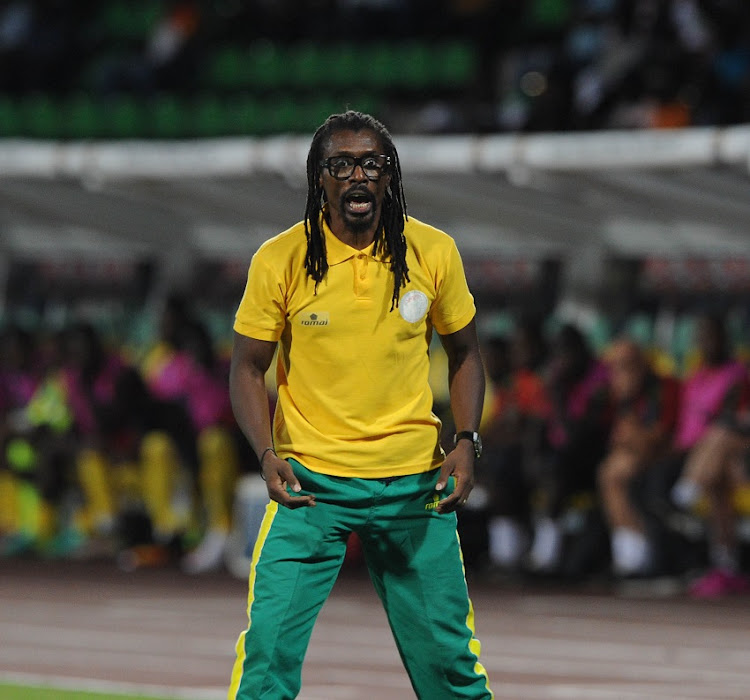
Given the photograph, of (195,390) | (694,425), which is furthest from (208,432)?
(694,425)

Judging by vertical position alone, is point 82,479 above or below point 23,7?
below

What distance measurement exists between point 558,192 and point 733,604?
12.5ft

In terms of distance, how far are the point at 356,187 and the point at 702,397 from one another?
6.72 m

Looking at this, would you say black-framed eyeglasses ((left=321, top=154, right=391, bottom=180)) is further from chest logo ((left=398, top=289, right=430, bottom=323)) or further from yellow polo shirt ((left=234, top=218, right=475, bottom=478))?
chest logo ((left=398, top=289, right=430, bottom=323))

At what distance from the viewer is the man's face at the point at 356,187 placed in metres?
4.70

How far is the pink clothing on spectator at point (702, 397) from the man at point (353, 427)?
6.38 meters

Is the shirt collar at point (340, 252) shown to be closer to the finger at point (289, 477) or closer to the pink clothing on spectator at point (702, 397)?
the finger at point (289, 477)

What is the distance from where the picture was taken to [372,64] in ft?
55.6

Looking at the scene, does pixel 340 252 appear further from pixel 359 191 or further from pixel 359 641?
pixel 359 641

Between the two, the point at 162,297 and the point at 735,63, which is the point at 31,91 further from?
the point at 735,63

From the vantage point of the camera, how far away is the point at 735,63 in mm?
13969

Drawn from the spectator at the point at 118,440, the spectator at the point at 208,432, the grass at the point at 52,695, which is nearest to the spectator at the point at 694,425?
the spectator at the point at 208,432

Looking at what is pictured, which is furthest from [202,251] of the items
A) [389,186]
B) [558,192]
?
[389,186]

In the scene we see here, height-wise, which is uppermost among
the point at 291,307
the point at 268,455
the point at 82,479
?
the point at 291,307
